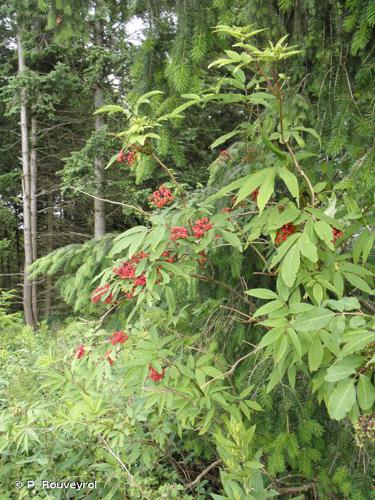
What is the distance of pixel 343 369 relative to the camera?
0.93 m

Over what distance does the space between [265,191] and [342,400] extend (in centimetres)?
60

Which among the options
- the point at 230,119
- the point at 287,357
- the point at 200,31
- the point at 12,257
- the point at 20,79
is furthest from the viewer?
the point at 12,257

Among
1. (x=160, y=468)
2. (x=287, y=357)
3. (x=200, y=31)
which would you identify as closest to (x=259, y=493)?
(x=287, y=357)

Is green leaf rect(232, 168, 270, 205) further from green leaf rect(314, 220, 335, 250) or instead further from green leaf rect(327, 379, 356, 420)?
green leaf rect(327, 379, 356, 420)

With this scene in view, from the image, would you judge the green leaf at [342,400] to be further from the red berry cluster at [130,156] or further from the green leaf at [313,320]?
the red berry cluster at [130,156]

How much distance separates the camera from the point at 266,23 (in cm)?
221

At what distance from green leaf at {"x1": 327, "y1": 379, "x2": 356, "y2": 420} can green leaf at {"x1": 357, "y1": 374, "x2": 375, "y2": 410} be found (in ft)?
0.11

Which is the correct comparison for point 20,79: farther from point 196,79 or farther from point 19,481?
point 19,481

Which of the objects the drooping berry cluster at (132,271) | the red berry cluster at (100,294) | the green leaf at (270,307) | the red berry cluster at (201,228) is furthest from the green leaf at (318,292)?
the red berry cluster at (100,294)

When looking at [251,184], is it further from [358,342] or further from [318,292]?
[358,342]

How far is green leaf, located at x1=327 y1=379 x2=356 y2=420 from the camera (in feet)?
2.89

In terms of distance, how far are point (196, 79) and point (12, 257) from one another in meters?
15.3

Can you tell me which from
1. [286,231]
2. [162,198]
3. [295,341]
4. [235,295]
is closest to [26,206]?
[235,295]

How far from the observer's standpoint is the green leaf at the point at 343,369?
911mm
